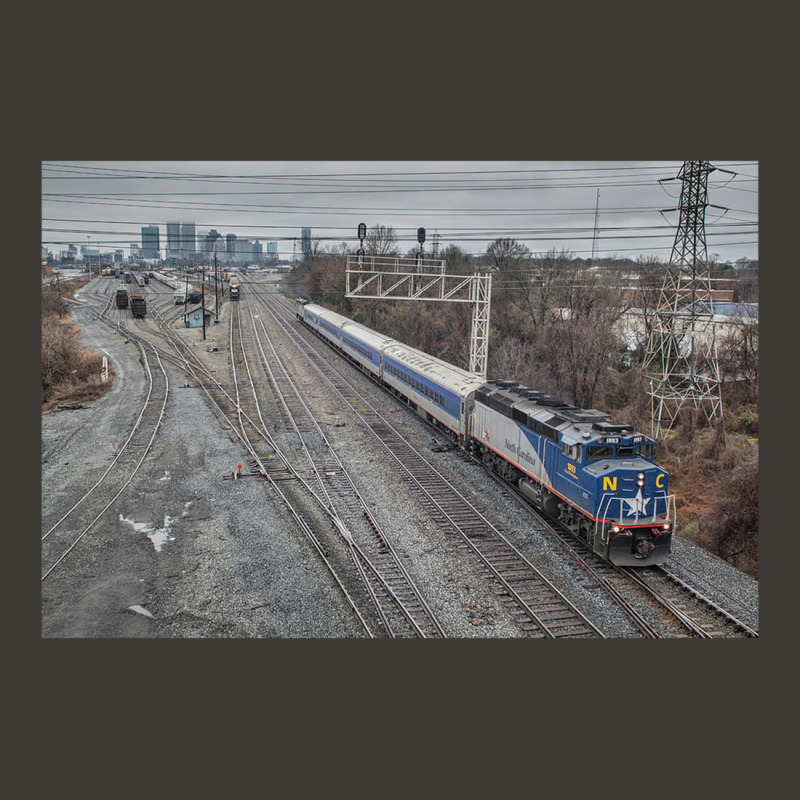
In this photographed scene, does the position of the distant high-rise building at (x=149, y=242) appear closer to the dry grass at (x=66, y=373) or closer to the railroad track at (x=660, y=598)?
the dry grass at (x=66, y=373)

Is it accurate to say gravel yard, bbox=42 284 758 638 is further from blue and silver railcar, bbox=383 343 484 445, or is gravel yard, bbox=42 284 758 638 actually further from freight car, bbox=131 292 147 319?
freight car, bbox=131 292 147 319

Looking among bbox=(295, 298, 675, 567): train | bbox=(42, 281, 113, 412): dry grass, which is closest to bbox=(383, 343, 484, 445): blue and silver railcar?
bbox=(295, 298, 675, 567): train

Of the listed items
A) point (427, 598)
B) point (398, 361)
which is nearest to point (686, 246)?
point (398, 361)

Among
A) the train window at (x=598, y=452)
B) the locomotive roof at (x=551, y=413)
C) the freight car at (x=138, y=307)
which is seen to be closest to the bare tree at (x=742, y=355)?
the locomotive roof at (x=551, y=413)

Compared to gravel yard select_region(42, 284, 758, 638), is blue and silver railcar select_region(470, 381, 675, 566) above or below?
above

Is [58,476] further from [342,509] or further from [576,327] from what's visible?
[576,327]

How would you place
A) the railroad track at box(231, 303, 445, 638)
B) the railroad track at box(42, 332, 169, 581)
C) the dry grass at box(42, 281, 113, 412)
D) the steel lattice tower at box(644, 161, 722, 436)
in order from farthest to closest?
the dry grass at box(42, 281, 113, 412)
the steel lattice tower at box(644, 161, 722, 436)
the railroad track at box(42, 332, 169, 581)
the railroad track at box(231, 303, 445, 638)

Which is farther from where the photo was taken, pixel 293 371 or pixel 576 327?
pixel 293 371
